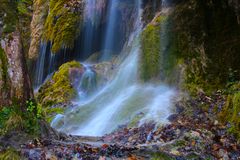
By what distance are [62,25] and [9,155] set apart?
1463 centimetres

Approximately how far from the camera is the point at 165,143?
6.57 m

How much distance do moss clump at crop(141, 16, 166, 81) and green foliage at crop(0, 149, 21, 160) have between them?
668 cm

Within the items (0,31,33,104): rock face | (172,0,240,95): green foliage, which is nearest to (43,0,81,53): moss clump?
(172,0,240,95): green foliage

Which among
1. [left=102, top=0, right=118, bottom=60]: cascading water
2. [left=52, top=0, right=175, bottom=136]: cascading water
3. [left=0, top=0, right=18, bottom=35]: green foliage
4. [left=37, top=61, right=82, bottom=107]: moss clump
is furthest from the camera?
[left=102, top=0, right=118, bottom=60]: cascading water

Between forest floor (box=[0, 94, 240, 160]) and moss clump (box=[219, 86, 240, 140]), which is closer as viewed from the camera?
forest floor (box=[0, 94, 240, 160])

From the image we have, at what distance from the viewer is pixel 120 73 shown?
42.2 feet

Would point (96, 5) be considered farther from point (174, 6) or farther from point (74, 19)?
point (174, 6)

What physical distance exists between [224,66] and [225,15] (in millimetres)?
1618

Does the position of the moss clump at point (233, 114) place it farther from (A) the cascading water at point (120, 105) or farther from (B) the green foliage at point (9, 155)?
(B) the green foliage at point (9, 155)

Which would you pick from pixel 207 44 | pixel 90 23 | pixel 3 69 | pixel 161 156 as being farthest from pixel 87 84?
pixel 161 156

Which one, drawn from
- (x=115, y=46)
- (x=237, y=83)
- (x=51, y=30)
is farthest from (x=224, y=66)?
(x=51, y=30)

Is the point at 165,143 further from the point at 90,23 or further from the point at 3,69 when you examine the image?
the point at 90,23

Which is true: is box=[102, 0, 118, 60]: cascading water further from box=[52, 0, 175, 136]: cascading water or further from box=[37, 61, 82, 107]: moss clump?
box=[52, 0, 175, 136]: cascading water

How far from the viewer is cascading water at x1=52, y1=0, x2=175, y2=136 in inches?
370
